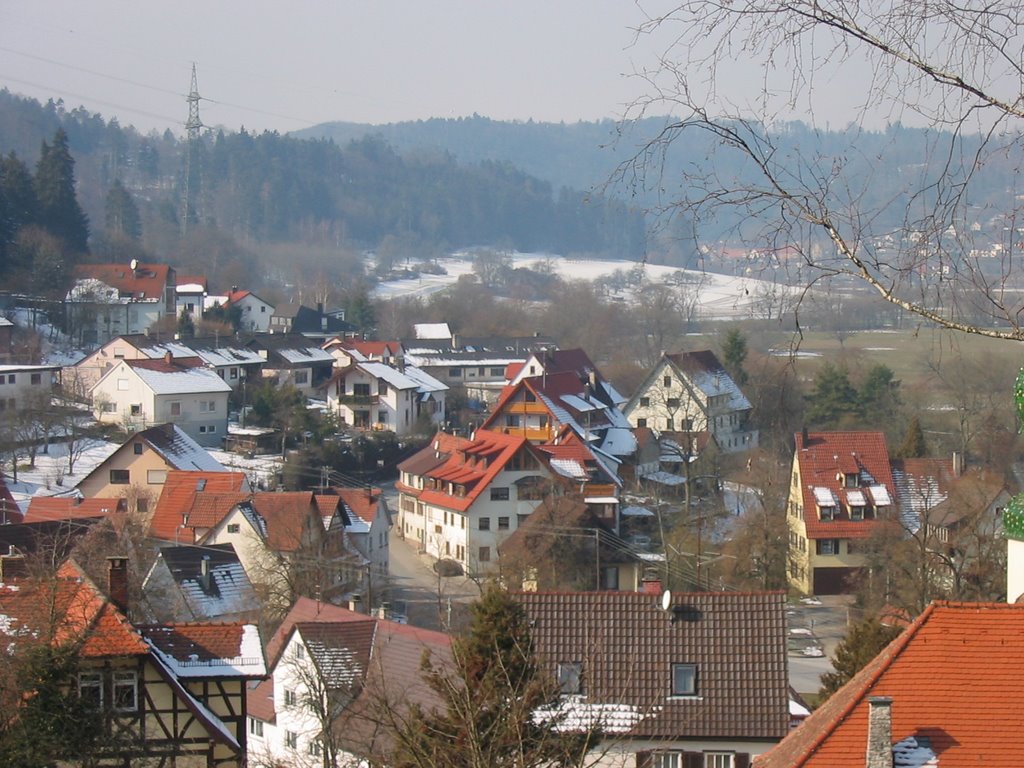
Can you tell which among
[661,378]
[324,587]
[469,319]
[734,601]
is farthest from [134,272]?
[734,601]

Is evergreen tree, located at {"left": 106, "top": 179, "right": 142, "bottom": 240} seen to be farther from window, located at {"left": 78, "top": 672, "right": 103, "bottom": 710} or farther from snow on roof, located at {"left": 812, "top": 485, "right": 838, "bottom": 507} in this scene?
window, located at {"left": 78, "top": 672, "right": 103, "bottom": 710}

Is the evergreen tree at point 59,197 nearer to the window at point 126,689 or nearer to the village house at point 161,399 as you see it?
the village house at point 161,399

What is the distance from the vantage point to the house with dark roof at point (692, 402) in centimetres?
4003

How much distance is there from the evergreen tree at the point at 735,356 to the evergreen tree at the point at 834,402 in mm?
5316

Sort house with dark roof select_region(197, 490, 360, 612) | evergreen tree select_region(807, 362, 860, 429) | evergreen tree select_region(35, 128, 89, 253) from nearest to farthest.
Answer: house with dark roof select_region(197, 490, 360, 612), evergreen tree select_region(807, 362, 860, 429), evergreen tree select_region(35, 128, 89, 253)

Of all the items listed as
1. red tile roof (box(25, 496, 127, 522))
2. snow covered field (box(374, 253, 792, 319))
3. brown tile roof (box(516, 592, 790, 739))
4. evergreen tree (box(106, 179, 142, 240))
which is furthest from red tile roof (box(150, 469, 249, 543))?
evergreen tree (box(106, 179, 142, 240))

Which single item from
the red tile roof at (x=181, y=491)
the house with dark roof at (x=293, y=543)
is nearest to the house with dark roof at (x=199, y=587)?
the house with dark roof at (x=293, y=543)

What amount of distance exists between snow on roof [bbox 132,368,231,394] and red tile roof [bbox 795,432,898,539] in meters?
17.4

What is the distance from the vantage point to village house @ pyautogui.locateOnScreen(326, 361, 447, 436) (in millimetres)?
41406

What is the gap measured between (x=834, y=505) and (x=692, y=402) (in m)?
13.8

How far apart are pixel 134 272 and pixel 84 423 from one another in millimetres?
20092

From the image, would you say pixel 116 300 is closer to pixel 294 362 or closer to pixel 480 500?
pixel 294 362

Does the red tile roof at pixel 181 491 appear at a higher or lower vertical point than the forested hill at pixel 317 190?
lower

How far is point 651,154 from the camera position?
4145mm
